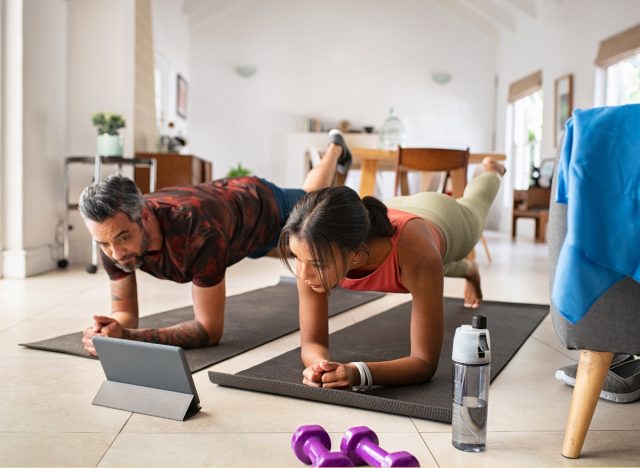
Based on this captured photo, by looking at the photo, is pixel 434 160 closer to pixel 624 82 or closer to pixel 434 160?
pixel 434 160

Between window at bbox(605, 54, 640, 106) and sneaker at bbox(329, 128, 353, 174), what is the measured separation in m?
4.27

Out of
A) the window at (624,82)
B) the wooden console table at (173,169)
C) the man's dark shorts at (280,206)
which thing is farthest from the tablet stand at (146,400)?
the window at (624,82)

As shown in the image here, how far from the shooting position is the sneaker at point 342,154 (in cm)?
376

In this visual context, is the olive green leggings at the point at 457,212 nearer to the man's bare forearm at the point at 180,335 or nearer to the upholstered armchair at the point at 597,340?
the man's bare forearm at the point at 180,335

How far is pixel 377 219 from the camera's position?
1775mm

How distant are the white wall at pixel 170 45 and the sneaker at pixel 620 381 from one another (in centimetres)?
728

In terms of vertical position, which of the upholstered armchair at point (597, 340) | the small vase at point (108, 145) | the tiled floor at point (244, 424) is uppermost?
Result: the small vase at point (108, 145)

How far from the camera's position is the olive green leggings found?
96.8 inches

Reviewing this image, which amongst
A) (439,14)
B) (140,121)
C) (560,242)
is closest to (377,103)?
(439,14)

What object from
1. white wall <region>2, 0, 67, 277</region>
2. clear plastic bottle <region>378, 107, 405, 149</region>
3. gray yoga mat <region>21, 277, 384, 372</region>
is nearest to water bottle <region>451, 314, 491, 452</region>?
gray yoga mat <region>21, 277, 384, 372</region>

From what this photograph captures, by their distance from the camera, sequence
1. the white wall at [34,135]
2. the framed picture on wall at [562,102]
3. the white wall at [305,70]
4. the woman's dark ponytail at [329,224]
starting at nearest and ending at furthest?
1. the woman's dark ponytail at [329,224]
2. the white wall at [34,135]
3. the framed picture on wall at [562,102]
4. the white wall at [305,70]

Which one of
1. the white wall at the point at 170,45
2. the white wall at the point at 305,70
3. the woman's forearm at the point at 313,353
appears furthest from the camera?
the white wall at the point at 305,70

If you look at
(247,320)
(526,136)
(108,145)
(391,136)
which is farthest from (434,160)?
(526,136)

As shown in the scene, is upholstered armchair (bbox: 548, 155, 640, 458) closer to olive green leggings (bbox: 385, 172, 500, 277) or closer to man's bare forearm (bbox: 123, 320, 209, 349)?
olive green leggings (bbox: 385, 172, 500, 277)
